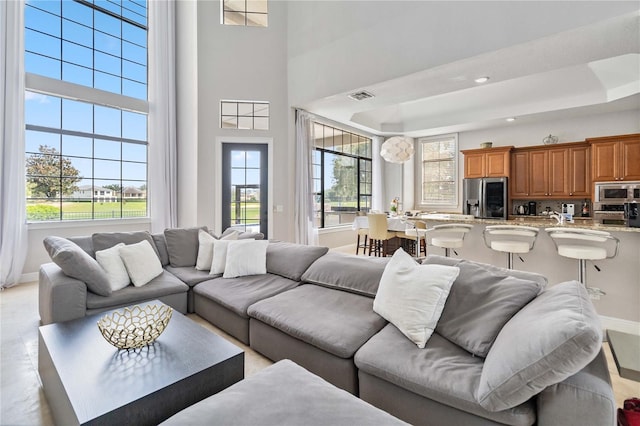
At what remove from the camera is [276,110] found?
5.51 m

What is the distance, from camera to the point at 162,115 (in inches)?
223

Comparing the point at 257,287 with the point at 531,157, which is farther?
the point at 531,157

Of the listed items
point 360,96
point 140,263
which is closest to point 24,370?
point 140,263

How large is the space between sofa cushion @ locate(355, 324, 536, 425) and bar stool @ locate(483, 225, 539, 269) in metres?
2.23

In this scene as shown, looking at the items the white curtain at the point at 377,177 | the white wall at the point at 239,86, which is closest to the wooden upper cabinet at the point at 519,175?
the white curtain at the point at 377,177

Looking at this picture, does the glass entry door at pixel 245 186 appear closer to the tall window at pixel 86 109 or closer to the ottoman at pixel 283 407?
the tall window at pixel 86 109

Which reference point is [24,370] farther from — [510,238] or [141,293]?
[510,238]

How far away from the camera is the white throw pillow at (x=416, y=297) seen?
1.72m

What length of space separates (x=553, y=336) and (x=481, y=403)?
0.38 m

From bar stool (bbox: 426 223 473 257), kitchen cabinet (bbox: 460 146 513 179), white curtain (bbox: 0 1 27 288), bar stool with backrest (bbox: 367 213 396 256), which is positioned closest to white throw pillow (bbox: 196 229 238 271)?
bar stool (bbox: 426 223 473 257)

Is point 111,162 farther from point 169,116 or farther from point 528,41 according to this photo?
point 528,41

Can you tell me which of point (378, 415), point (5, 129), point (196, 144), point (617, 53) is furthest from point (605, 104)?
point (5, 129)

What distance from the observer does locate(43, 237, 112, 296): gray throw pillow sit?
2.44m

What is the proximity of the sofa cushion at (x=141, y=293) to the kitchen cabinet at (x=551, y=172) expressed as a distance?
6758mm
